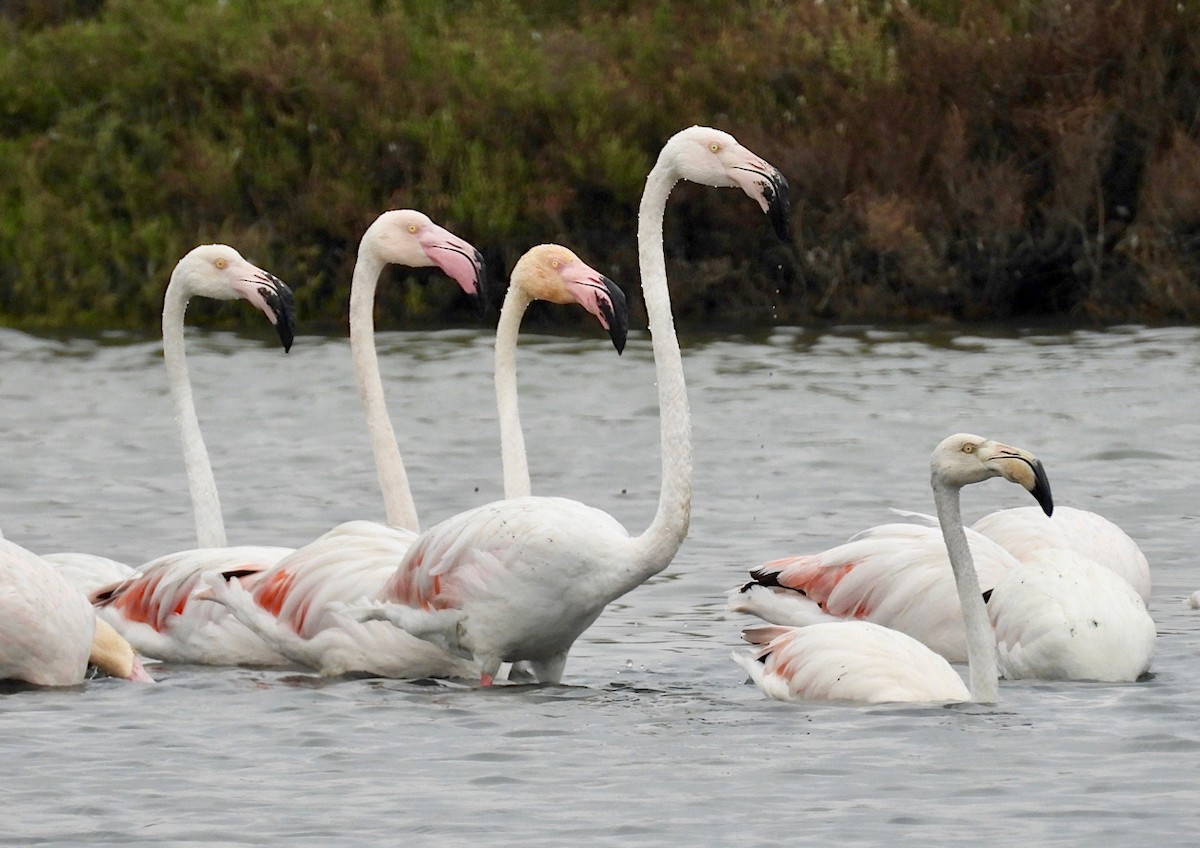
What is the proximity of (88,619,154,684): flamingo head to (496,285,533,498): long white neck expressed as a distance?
1.33 meters

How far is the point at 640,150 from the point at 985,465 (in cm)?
1627

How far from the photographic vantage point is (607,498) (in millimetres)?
12078

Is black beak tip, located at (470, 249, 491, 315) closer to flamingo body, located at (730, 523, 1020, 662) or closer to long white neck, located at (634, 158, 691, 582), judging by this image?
long white neck, located at (634, 158, 691, 582)

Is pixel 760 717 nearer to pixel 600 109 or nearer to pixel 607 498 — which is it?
pixel 607 498

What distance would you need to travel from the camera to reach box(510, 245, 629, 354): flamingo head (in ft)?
23.8

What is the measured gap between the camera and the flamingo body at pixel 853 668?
6.86 metres

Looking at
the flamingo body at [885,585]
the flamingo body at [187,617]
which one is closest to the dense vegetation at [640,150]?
the flamingo body at [885,585]

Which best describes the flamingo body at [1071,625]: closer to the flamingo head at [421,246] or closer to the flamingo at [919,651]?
the flamingo at [919,651]

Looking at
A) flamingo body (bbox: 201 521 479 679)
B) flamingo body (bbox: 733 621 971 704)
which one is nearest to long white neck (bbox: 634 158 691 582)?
flamingo body (bbox: 733 621 971 704)

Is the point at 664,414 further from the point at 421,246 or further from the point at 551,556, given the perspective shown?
the point at 421,246

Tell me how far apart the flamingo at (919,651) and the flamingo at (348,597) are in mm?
1086

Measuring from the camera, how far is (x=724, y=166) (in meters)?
7.31

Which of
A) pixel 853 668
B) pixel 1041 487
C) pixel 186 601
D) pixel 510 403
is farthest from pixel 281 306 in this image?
pixel 1041 487

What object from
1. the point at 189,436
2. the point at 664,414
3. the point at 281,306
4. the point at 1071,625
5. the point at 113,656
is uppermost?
the point at 281,306
